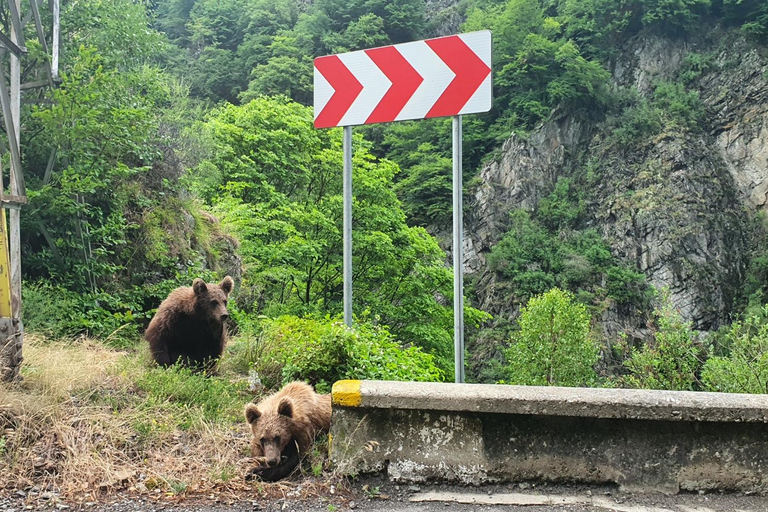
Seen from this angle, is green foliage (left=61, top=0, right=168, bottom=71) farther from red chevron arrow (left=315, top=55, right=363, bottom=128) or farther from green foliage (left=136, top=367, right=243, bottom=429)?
green foliage (left=136, top=367, right=243, bottom=429)

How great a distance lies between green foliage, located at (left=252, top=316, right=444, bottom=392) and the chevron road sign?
6.04 ft

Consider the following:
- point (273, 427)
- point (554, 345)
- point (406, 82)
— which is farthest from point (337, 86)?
point (554, 345)

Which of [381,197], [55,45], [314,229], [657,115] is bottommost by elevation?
[314,229]

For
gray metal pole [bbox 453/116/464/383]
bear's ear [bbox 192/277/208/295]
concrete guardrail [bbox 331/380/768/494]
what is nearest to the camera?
concrete guardrail [bbox 331/380/768/494]

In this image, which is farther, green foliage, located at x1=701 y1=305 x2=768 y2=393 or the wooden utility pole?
green foliage, located at x1=701 y1=305 x2=768 y2=393

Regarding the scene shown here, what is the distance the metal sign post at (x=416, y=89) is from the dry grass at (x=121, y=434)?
1510mm

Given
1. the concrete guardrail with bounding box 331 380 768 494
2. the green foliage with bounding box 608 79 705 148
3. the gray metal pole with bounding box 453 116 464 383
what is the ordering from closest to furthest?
the concrete guardrail with bounding box 331 380 768 494 < the gray metal pole with bounding box 453 116 464 383 < the green foliage with bounding box 608 79 705 148

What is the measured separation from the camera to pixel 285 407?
12.6 feet

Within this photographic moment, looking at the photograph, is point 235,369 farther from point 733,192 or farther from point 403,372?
point 733,192

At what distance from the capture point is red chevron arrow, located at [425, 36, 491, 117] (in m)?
4.34

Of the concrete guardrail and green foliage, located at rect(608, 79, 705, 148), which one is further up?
green foliage, located at rect(608, 79, 705, 148)

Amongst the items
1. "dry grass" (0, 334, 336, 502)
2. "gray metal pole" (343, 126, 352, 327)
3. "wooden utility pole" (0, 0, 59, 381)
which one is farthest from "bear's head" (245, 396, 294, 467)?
"wooden utility pole" (0, 0, 59, 381)

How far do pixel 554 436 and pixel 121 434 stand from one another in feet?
9.43

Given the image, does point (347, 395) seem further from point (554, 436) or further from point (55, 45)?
point (55, 45)
